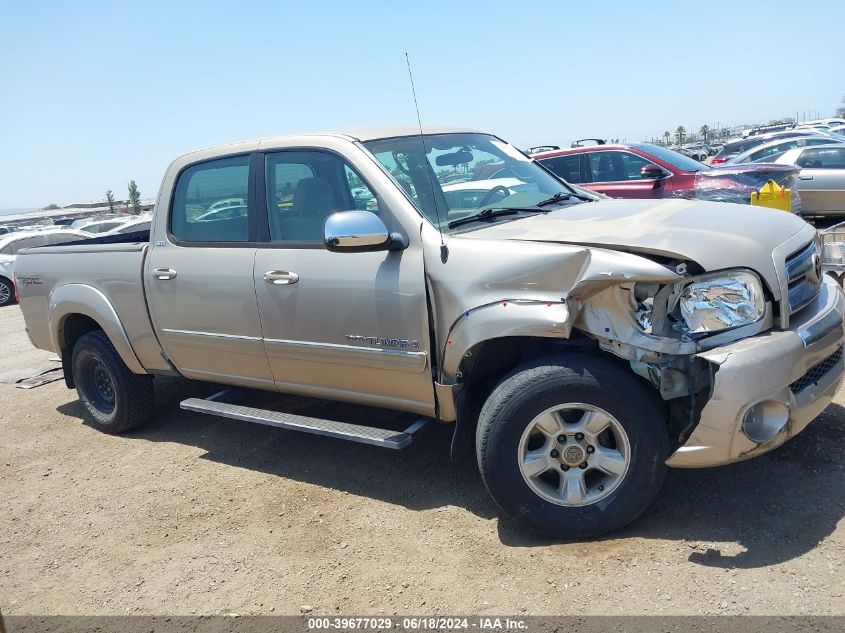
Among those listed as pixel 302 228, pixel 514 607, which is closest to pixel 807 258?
pixel 514 607

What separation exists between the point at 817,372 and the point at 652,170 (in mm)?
6583

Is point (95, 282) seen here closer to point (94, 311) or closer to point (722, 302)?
point (94, 311)

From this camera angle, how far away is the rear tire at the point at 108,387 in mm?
5309

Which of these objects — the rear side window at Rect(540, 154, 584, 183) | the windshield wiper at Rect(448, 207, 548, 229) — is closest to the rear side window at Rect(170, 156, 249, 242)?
the windshield wiper at Rect(448, 207, 548, 229)

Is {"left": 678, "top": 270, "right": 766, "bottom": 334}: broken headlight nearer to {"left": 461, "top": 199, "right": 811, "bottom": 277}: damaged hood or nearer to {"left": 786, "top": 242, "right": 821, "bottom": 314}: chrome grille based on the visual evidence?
{"left": 461, "top": 199, "right": 811, "bottom": 277}: damaged hood

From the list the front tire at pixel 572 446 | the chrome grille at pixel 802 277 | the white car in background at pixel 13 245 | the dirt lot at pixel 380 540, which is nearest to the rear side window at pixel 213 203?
the dirt lot at pixel 380 540

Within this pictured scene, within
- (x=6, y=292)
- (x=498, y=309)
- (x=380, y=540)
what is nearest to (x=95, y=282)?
(x=380, y=540)

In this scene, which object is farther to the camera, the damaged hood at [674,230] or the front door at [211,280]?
the front door at [211,280]

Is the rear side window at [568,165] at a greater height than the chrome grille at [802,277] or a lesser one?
greater

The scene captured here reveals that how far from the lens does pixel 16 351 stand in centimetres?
966

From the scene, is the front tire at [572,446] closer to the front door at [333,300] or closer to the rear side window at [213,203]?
the front door at [333,300]

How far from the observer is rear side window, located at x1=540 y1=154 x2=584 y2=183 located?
997 cm

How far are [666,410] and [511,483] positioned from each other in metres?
0.80

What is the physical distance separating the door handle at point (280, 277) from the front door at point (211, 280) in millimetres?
151
